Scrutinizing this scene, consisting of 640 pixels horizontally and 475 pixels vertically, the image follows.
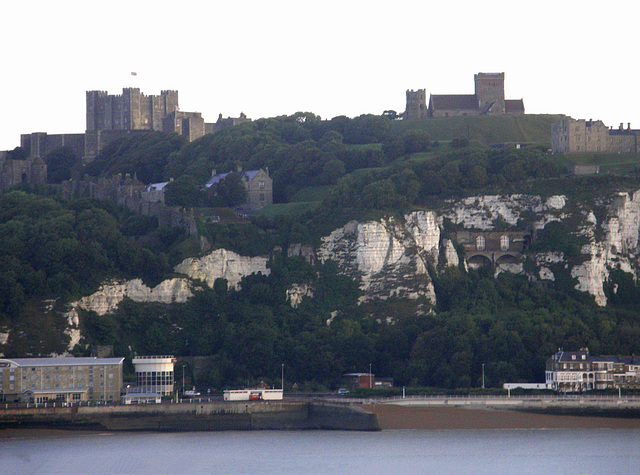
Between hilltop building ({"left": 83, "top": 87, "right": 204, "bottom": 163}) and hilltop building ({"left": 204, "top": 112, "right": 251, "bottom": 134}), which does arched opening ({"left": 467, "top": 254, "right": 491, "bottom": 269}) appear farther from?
hilltop building ({"left": 204, "top": 112, "right": 251, "bottom": 134})

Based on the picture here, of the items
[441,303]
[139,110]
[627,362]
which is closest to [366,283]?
[441,303]

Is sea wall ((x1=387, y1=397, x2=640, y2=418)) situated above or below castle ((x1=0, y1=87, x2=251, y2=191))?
below

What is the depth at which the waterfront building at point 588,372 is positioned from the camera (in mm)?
81938

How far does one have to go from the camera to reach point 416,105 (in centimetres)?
13438

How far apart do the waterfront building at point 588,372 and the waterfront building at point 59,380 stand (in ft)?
88.8

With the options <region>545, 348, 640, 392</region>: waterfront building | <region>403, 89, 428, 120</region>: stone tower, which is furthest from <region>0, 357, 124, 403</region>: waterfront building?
<region>403, 89, 428, 120</region>: stone tower

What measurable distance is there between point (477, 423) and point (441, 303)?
1821 centimetres

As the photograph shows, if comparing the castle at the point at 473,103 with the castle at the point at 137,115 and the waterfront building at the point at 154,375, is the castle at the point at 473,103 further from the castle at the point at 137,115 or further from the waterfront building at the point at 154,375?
the waterfront building at the point at 154,375

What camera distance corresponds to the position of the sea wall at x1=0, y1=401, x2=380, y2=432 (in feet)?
247

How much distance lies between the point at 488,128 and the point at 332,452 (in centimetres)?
6538

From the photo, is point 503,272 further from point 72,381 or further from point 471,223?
point 72,381

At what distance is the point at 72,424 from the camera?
7538 cm

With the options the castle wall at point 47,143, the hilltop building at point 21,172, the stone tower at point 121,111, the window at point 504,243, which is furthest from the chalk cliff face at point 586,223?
the stone tower at point 121,111

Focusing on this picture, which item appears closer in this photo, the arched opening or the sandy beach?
the sandy beach
